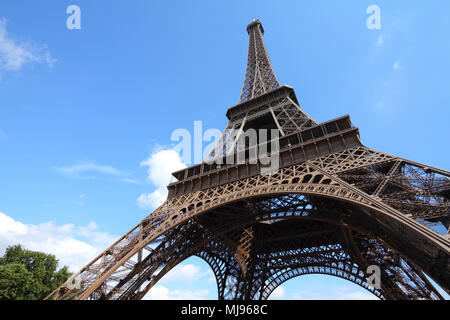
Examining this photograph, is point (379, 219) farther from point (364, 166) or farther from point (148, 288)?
point (148, 288)

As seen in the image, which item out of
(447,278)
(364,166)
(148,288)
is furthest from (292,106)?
(148,288)

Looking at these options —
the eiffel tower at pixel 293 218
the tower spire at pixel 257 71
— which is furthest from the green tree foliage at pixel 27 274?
the tower spire at pixel 257 71

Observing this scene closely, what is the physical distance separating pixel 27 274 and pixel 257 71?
2620cm

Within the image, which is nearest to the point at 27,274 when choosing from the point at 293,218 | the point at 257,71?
the point at 293,218

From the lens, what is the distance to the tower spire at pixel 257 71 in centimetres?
2590

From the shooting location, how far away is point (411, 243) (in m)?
9.30

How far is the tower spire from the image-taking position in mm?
25905

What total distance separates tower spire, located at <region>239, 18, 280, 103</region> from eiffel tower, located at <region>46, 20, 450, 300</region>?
11.2ft

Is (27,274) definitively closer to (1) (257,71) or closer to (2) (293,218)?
(2) (293,218)

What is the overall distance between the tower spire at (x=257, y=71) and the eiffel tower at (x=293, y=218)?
3399 millimetres

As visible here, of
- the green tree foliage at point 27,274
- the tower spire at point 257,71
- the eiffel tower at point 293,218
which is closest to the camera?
the eiffel tower at point 293,218

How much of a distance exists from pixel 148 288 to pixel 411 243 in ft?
41.3

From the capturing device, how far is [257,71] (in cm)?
2795

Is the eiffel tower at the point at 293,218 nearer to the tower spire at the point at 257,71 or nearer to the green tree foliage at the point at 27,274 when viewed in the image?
the tower spire at the point at 257,71
